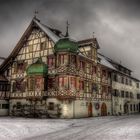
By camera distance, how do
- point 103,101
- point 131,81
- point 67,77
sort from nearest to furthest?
point 67,77
point 103,101
point 131,81

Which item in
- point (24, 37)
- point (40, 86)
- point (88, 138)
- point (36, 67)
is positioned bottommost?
point (88, 138)

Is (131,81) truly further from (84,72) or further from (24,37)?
(24,37)

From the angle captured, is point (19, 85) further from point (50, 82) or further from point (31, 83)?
Result: point (50, 82)

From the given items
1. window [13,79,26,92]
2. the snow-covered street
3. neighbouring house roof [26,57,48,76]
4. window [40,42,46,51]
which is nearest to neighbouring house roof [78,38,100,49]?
window [40,42,46,51]

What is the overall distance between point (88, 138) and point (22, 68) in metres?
25.0

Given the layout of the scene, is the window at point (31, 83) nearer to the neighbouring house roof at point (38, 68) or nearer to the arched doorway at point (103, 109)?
the neighbouring house roof at point (38, 68)

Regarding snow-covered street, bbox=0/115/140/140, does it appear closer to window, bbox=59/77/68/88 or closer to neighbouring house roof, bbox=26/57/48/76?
window, bbox=59/77/68/88

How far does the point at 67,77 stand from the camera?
31.9 meters

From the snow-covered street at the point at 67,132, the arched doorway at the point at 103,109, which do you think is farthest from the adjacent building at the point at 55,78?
the snow-covered street at the point at 67,132

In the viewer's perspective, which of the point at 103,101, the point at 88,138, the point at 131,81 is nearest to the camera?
the point at 88,138

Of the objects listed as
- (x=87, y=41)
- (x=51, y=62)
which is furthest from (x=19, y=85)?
(x=87, y=41)

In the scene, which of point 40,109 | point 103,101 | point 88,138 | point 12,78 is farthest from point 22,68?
point 88,138

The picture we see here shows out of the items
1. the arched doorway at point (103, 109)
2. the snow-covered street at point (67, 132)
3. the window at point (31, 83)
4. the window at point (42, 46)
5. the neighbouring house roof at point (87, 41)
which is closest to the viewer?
the snow-covered street at point (67, 132)

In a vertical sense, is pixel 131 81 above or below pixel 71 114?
above
